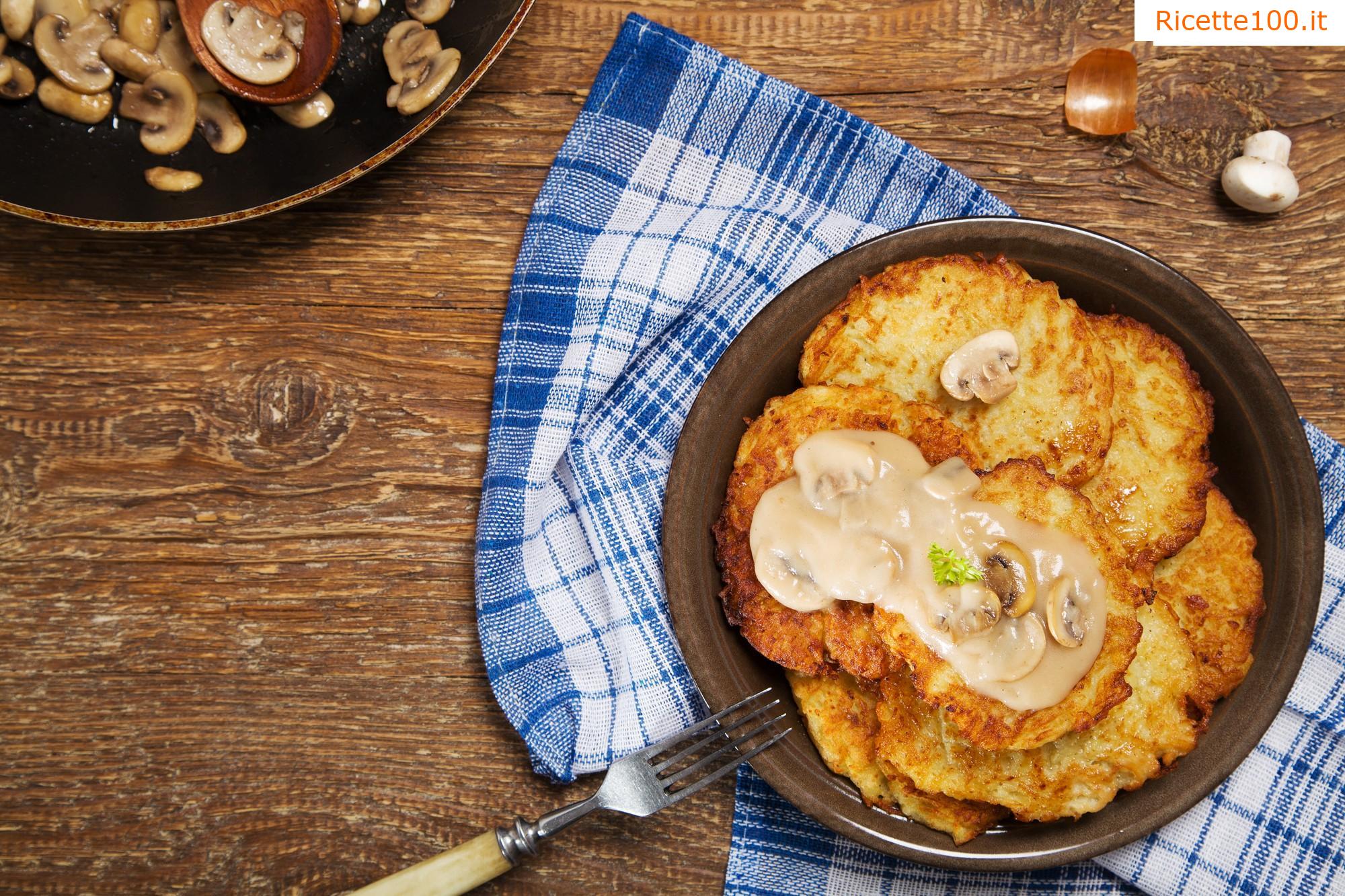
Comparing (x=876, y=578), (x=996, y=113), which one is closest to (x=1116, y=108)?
(x=996, y=113)

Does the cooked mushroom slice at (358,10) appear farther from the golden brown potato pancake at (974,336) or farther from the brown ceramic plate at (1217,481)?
the golden brown potato pancake at (974,336)

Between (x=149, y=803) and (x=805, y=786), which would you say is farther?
(x=149, y=803)

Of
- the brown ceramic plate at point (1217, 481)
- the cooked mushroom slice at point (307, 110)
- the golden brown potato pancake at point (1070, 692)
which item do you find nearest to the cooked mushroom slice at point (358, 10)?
the cooked mushroom slice at point (307, 110)

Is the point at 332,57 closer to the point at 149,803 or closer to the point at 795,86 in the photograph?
the point at 795,86

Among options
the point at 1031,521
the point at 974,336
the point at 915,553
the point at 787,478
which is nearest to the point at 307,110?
the point at 787,478

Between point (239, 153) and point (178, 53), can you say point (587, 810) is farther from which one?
point (178, 53)

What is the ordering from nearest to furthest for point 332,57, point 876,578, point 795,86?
1. point 876,578
2. point 332,57
3. point 795,86

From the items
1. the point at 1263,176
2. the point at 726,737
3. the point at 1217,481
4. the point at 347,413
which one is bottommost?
the point at 726,737
